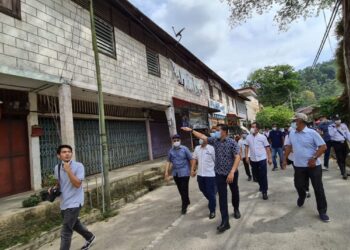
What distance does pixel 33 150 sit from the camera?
7.84 metres

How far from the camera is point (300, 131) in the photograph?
5.43 m

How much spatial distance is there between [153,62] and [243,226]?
31.5 feet

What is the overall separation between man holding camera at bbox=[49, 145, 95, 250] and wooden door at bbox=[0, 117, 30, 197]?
12.4 ft

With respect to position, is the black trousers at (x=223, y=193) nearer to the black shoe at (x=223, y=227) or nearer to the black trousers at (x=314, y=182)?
the black shoe at (x=223, y=227)

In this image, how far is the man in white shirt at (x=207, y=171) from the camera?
5.80 meters

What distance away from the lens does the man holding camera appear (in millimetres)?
4184

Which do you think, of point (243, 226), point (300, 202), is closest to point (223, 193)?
point (243, 226)

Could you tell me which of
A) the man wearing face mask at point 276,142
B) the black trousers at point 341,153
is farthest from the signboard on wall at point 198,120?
the black trousers at point 341,153

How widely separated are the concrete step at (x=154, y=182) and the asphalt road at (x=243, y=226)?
7.26 feet

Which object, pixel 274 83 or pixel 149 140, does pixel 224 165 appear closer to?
pixel 149 140

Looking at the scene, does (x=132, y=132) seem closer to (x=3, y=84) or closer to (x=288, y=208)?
(x=3, y=84)

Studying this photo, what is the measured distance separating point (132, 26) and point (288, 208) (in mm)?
8779

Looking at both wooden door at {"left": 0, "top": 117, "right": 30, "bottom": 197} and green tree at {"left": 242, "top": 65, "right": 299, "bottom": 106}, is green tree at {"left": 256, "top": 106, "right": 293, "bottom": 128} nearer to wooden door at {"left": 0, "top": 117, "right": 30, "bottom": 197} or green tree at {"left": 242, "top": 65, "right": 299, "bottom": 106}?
green tree at {"left": 242, "top": 65, "right": 299, "bottom": 106}

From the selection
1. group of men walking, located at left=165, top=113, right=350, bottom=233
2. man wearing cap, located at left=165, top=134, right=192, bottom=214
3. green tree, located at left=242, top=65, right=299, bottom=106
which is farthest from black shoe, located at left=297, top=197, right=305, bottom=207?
green tree, located at left=242, top=65, right=299, bottom=106
